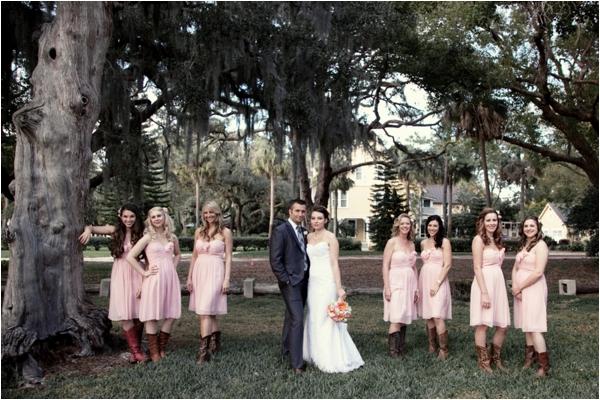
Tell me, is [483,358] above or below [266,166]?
below

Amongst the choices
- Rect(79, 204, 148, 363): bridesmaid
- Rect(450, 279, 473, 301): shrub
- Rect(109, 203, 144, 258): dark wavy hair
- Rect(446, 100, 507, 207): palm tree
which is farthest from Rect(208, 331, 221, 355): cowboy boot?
Rect(446, 100, 507, 207): palm tree

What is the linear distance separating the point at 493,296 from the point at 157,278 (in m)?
3.18

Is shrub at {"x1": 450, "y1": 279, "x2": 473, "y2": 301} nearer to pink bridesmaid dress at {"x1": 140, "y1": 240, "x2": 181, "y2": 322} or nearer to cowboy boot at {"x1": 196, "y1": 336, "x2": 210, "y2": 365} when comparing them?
cowboy boot at {"x1": 196, "y1": 336, "x2": 210, "y2": 365}

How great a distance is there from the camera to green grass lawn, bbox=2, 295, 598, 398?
14.9ft

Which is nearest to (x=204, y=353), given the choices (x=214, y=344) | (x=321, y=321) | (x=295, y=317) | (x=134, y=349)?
(x=214, y=344)

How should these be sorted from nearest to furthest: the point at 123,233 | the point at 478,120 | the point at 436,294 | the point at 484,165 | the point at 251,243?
the point at 123,233
the point at 436,294
the point at 478,120
the point at 484,165
the point at 251,243

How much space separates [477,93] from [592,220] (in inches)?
Result: 385

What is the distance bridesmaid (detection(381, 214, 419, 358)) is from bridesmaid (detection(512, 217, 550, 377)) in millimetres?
1007

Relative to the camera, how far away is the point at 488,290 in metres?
5.30

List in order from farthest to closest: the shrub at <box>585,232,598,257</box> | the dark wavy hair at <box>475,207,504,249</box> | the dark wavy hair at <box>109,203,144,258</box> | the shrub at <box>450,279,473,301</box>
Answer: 1. the shrub at <box>585,232,598,257</box>
2. the shrub at <box>450,279,473,301</box>
3. the dark wavy hair at <box>109,203,144,258</box>
4. the dark wavy hair at <box>475,207,504,249</box>

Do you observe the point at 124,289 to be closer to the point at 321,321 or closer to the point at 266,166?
the point at 321,321

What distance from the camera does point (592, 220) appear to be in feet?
64.5

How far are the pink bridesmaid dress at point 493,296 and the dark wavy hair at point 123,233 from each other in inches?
131

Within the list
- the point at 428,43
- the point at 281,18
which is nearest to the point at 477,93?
the point at 428,43
